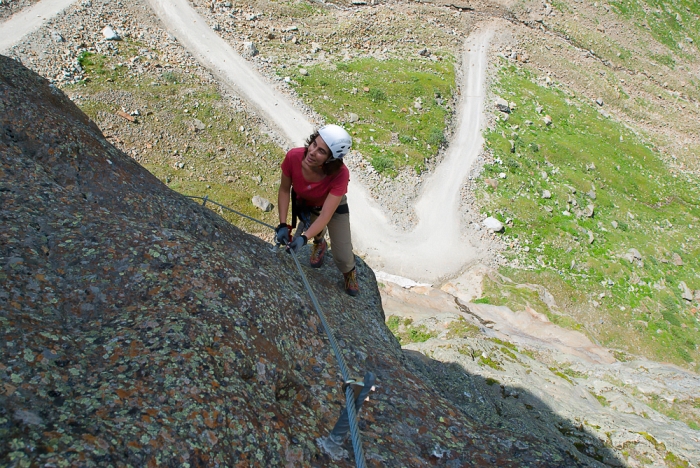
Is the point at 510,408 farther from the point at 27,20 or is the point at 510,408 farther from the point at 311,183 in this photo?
the point at 27,20

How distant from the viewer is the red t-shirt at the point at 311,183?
9602mm

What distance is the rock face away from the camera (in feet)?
16.1

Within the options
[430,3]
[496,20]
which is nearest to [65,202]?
[430,3]

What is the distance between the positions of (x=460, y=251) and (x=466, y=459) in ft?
85.3

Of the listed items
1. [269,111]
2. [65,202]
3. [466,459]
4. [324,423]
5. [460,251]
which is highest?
[269,111]

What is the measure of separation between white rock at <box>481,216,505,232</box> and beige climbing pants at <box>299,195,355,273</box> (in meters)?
24.1

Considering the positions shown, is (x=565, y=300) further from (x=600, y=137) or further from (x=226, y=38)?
(x=226, y=38)

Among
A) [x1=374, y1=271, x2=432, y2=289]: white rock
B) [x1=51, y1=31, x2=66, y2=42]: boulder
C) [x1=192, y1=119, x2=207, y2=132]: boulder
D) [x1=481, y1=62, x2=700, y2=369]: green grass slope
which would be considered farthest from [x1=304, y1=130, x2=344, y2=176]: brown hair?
[x1=51, y1=31, x2=66, y2=42]: boulder

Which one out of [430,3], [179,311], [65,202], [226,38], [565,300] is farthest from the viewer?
[430,3]

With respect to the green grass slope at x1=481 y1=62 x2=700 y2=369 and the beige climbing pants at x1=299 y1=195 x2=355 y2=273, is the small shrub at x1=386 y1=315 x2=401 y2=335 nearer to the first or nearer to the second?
the beige climbing pants at x1=299 y1=195 x2=355 y2=273

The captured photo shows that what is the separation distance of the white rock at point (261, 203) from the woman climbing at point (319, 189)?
17.2m

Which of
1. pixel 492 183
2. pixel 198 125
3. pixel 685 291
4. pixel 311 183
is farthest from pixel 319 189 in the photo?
pixel 685 291

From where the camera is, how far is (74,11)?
36250 millimetres

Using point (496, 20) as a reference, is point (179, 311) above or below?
below
